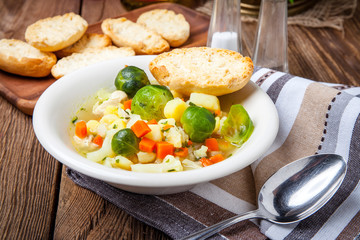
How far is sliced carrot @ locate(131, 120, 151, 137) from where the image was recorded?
1.94 metres

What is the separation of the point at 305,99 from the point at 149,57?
3.22 ft

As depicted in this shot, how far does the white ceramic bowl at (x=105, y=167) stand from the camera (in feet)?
5.51

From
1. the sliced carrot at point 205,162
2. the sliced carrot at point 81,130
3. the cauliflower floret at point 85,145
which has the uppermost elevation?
the sliced carrot at point 205,162

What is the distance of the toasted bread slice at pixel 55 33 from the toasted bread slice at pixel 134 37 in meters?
0.25

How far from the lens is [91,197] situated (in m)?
2.11

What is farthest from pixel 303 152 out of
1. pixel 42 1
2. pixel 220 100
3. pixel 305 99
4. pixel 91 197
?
pixel 42 1

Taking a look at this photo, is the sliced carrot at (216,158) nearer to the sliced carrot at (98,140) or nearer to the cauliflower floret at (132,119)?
the cauliflower floret at (132,119)

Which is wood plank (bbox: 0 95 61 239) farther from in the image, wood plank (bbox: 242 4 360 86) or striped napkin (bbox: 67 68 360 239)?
wood plank (bbox: 242 4 360 86)

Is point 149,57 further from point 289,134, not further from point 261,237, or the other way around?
point 261,237

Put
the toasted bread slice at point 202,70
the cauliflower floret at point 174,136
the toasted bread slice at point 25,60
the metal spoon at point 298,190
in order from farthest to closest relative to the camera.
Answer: the toasted bread slice at point 25,60 → the toasted bread slice at point 202,70 → the cauliflower floret at point 174,136 → the metal spoon at point 298,190

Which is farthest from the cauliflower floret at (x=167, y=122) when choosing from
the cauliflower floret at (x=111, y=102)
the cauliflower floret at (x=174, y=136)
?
the cauliflower floret at (x=111, y=102)

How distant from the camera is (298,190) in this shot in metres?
1.93

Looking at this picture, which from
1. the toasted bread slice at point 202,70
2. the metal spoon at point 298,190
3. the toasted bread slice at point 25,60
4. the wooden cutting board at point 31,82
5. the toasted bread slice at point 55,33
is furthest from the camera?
the toasted bread slice at point 55,33

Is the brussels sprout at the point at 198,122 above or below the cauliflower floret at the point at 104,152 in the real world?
above
